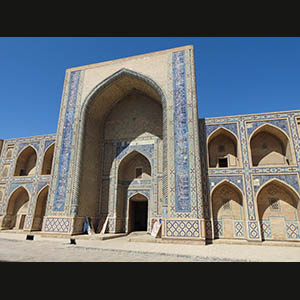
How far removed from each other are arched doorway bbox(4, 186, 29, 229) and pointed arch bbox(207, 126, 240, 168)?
11821 mm

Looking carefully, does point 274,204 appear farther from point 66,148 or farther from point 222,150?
point 66,148

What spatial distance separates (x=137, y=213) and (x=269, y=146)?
336 inches

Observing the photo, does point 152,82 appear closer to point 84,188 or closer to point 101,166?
point 101,166

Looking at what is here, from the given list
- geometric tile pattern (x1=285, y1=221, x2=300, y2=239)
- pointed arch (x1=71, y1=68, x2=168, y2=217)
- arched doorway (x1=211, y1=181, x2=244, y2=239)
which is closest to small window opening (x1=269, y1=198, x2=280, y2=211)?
geometric tile pattern (x1=285, y1=221, x2=300, y2=239)

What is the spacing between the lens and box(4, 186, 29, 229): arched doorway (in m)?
14.2

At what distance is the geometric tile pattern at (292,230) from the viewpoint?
9.76 meters

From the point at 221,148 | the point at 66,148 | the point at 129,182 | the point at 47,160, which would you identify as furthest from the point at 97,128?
the point at 221,148

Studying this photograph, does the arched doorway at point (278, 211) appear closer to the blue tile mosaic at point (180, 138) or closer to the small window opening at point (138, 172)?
the blue tile mosaic at point (180, 138)

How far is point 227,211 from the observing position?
34.9 ft

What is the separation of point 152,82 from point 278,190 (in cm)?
798

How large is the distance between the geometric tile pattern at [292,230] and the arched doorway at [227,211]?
1.88 m

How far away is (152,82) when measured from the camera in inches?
461

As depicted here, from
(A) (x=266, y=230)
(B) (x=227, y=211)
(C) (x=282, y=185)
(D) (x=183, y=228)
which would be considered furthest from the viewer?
(B) (x=227, y=211)

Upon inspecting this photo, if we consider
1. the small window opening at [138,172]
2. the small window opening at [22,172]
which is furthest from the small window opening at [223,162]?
the small window opening at [22,172]
